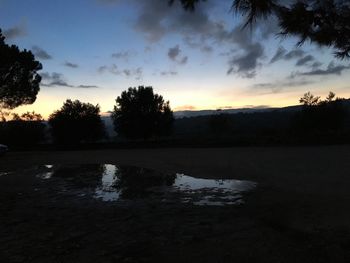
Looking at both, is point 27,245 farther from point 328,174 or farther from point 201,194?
point 328,174

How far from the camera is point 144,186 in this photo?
13.8 meters

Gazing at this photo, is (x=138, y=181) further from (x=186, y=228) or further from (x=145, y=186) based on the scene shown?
(x=186, y=228)

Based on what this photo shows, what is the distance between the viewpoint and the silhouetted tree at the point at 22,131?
38406 mm

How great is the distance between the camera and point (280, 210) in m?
8.96

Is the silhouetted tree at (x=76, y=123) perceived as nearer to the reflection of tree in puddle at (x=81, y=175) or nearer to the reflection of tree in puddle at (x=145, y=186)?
the reflection of tree in puddle at (x=81, y=175)

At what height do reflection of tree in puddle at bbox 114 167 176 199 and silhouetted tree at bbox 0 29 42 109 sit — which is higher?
silhouetted tree at bbox 0 29 42 109

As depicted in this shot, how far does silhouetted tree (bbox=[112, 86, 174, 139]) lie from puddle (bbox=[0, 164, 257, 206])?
106 ft

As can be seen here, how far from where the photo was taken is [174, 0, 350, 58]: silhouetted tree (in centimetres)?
659

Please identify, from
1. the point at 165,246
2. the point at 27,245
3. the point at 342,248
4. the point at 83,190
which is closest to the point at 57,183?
the point at 83,190

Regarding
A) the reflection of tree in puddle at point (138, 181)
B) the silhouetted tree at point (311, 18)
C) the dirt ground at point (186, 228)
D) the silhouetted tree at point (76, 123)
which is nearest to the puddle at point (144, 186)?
the reflection of tree in puddle at point (138, 181)

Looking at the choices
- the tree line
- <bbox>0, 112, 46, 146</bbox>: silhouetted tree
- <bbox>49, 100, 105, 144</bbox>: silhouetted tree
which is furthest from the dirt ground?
<bbox>49, 100, 105, 144</bbox>: silhouetted tree

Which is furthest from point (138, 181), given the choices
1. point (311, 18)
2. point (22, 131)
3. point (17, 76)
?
point (22, 131)

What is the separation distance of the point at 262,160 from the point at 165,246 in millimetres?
13733

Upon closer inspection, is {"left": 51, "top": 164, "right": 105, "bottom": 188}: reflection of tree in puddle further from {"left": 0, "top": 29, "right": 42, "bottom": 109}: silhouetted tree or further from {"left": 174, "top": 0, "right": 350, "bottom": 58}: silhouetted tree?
{"left": 0, "top": 29, "right": 42, "bottom": 109}: silhouetted tree
